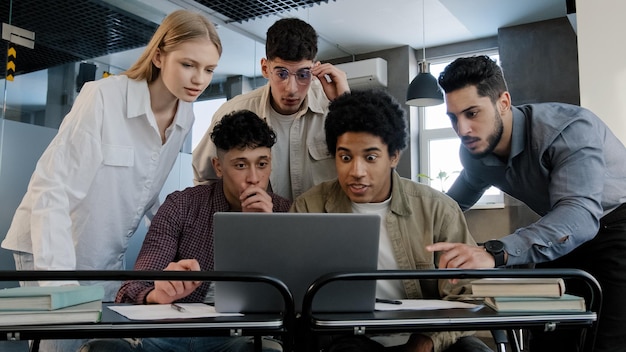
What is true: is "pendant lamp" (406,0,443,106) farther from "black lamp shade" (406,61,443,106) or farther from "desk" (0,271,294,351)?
"desk" (0,271,294,351)

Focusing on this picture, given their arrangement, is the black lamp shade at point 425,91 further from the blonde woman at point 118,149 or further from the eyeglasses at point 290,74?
the blonde woman at point 118,149

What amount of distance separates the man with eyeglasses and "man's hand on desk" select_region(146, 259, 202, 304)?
73cm

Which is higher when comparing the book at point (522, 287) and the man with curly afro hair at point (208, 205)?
the man with curly afro hair at point (208, 205)

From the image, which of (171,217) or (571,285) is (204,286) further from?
(571,285)

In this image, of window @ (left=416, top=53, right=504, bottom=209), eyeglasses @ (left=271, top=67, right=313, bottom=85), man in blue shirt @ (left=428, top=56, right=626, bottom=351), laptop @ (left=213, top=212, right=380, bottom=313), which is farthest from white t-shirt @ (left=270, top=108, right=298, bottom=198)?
window @ (left=416, top=53, right=504, bottom=209)

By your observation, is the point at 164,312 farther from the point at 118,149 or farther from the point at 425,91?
the point at 425,91

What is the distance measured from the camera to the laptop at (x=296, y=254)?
42.2 inches

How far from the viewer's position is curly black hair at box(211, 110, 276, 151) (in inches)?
74.1

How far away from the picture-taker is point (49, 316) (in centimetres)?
97

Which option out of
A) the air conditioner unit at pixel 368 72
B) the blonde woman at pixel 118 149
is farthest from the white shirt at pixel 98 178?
the air conditioner unit at pixel 368 72

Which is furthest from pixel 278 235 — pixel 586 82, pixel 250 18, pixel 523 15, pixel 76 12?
pixel 523 15

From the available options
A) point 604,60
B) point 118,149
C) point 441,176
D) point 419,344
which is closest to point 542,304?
point 419,344

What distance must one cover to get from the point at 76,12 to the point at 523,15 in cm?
412

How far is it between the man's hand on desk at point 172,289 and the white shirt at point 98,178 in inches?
11.5
